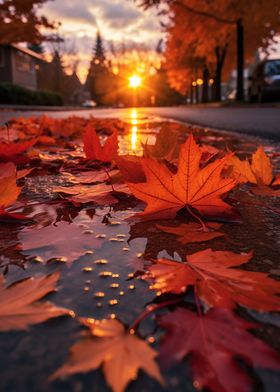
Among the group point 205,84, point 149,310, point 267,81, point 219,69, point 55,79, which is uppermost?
point 55,79

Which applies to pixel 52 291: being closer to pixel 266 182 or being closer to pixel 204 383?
pixel 204 383

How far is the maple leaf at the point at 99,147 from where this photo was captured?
1.62m

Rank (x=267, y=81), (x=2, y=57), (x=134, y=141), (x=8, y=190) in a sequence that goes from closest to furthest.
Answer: (x=8, y=190) → (x=134, y=141) → (x=267, y=81) → (x=2, y=57)

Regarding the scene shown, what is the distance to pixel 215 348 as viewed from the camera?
481mm

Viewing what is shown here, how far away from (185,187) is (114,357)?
577 mm

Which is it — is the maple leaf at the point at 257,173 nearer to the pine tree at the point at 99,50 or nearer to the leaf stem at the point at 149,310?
the leaf stem at the point at 149,310

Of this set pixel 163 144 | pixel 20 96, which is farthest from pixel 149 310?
pixel 20 96

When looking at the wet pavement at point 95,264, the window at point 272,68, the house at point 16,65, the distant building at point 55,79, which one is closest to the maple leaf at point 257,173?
the wet pavement at point 95,264

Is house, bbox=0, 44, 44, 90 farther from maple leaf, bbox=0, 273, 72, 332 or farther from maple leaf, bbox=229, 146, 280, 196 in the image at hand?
maple leaf, bbox=0, 273, 72, 332

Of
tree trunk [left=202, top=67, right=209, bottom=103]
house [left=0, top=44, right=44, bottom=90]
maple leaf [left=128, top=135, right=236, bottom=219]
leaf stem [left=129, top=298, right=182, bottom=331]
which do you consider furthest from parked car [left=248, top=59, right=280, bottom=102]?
house [left=0, top=44, right=44, bottom=90]

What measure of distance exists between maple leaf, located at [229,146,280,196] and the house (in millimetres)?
35213

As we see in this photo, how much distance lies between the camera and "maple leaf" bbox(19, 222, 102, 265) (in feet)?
2.75

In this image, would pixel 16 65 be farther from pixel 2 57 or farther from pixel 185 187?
pixel 185 187

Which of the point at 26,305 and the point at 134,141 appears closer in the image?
the point at 26,305
